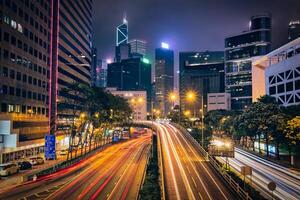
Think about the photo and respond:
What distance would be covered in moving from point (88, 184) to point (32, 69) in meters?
41.1

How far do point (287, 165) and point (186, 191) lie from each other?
3582 centimetres

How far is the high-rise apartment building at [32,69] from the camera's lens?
6775 cm

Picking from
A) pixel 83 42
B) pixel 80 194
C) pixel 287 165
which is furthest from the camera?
pixel 83 42

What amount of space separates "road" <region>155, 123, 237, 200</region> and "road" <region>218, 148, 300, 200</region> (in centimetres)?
727

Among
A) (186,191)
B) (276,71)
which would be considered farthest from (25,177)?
(276,71)

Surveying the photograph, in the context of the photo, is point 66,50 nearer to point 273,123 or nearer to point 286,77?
point 273,123

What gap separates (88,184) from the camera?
2010 inches

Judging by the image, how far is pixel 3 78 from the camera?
6738cm

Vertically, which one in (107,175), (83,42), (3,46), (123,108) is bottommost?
(107,175)

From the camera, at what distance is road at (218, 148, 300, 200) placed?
4481 cm

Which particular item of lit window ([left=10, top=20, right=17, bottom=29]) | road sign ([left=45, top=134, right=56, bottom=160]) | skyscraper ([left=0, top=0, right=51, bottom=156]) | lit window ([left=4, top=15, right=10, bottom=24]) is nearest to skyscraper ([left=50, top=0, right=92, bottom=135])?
skyscraper ([left=0, top=0, right=51, bottom=156])

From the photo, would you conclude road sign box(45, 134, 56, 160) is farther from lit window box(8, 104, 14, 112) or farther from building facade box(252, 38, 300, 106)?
building facade box(252, 38, 300, 106)

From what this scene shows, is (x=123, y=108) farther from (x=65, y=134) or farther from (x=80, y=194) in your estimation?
(x=80, y=194)

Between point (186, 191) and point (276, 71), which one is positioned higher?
point (276, 71)
